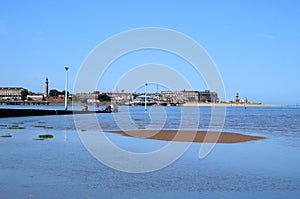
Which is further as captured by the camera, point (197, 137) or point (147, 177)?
point (197, 137)

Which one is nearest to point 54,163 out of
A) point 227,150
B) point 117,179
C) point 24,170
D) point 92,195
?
point 24,170

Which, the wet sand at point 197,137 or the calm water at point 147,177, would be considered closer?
the calm water at point 147,177

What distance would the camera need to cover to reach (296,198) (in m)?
9.91

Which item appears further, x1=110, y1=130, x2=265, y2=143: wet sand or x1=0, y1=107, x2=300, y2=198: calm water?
x1=110, y1=130, x2=265, y2=143: wet sand

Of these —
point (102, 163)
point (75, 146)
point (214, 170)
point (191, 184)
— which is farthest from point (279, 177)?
point (75, 146)

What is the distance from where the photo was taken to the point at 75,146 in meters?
20.0

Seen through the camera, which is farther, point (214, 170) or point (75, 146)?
point (75, 146)

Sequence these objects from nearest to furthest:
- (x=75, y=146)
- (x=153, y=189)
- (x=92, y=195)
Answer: (x=92, y=195) < (x=153, y=189) < (x=75, y=146)

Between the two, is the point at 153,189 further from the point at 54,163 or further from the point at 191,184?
the point at 54,163

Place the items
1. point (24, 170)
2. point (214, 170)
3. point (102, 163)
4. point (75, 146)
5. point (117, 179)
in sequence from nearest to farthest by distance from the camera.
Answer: point (117, 179)
point (24, 170)
point (214, 170)
point (102, 163)
point (75, 146)

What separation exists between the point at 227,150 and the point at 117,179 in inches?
381

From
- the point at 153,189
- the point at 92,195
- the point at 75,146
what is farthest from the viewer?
the point at 75,146

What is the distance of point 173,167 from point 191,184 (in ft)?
9.98

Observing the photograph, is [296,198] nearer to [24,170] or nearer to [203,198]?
[203,198]
